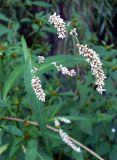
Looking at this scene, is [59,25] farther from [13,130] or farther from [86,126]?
[86,126]

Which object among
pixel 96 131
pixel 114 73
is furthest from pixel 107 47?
pixel 96 131

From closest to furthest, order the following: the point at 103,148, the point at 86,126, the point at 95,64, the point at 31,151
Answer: the point at 95,64, the point at 31,151, the point at 86,126, the point at 103,148

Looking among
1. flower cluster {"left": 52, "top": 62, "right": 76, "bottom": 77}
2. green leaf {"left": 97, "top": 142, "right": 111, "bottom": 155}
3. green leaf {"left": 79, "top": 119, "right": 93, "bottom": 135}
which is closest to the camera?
flower cluster {"left": 52, "top": 62, "right": 76, "bottom": 77}

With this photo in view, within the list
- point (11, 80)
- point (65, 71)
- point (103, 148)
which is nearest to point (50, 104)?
point (103, 148)

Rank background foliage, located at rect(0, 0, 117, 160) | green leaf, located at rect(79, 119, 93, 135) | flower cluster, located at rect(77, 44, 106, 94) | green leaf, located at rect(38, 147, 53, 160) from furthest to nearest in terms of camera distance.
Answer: green leaf, located at rect(79, 119, 93, 135), green leaf, located at rect(38, 147, 53, 160), background foliage, located at rect(0, 0, 117, 160), flower cluster, located at rect(77, 44, 106, 94)

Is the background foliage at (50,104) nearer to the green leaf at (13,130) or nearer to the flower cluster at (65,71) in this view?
the green leaf at (13,130)

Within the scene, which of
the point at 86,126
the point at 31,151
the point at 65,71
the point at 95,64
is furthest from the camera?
the point at 86,126

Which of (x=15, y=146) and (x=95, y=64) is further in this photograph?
(x=15, y=146)

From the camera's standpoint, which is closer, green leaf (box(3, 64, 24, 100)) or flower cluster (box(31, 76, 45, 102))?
flower cluster (box(31, 76, 45, 102))

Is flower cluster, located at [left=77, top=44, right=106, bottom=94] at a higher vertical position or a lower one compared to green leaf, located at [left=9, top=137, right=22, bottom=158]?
higher

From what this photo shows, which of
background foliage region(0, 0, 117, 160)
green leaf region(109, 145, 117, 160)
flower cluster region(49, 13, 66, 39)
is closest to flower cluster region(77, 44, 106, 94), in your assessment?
flower cluster region(49, 13, 66, 39)

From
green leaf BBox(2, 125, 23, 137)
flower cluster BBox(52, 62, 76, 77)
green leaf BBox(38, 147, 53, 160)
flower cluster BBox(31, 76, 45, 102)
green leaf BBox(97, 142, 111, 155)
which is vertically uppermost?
flower cluster BBox(52, 62, 76, 77)

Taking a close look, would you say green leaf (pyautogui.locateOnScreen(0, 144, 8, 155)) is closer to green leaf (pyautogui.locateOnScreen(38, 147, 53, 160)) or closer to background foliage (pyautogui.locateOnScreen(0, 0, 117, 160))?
background foliage (pyautogui.locateOnScreen(0, 0, 117, 160))
